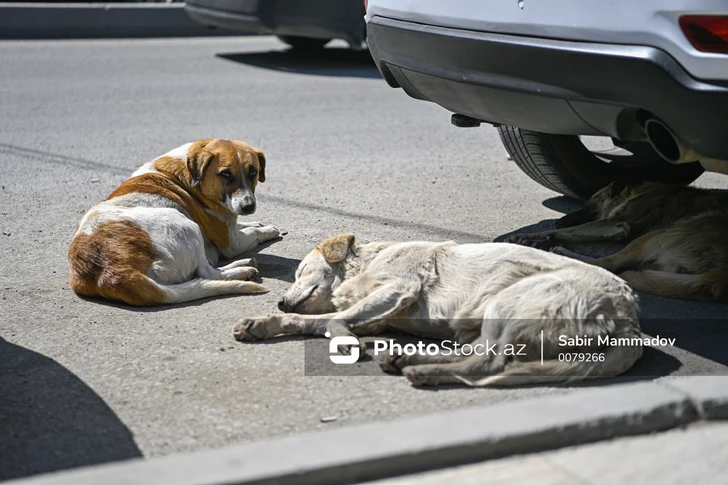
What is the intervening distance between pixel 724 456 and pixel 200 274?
2.82 m

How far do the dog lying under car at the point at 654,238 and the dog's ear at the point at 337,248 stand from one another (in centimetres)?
132

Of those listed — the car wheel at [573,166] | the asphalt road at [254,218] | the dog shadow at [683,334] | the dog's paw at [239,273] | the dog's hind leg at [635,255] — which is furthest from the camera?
the car wheel at [573,166]

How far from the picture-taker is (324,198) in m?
6.81

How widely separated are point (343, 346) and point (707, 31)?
1.93 metres

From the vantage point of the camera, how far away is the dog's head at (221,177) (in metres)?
5.49

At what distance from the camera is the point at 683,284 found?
4809 mm

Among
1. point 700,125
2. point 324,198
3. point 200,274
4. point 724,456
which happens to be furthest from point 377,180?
point 724,456

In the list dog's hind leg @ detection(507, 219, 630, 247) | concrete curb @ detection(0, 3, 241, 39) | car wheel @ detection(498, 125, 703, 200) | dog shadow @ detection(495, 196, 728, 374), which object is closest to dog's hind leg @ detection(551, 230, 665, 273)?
dog shadow @ detection(495, 196, 728, 374)

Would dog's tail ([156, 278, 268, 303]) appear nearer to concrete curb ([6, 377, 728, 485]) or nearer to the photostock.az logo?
the photostock.az logo

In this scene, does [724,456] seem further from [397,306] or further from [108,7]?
[108,7]

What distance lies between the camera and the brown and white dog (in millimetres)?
4746

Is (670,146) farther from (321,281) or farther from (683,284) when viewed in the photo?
(321,281)

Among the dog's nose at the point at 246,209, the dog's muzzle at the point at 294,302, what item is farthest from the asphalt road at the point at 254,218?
the dog's nose at the point at 246,209

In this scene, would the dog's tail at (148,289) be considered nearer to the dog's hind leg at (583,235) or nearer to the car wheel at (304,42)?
the dog's hind leg at (583,235)
